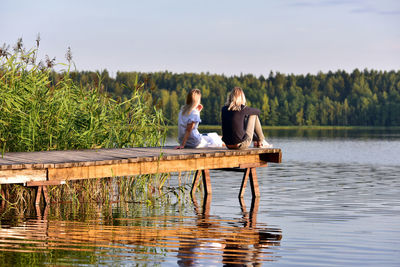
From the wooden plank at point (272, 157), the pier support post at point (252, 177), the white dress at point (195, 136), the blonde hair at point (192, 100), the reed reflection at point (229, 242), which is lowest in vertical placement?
the reed reflection at point (229, 242)

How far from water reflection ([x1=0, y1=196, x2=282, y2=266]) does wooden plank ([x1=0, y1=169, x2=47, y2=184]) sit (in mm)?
643

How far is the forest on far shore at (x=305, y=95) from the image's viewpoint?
447 ft

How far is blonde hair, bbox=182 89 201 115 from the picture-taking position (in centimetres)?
1270

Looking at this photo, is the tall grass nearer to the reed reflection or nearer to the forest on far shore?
the reed reflection

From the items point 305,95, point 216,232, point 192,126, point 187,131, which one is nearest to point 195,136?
point 187,131

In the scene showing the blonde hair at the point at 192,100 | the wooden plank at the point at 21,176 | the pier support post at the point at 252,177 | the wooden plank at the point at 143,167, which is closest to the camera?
the wooden plank at the point at 21,176

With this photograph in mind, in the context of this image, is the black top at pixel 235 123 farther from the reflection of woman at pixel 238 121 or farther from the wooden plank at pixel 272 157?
the wooden plank at pixel 272 157

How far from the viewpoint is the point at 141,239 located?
9.13m

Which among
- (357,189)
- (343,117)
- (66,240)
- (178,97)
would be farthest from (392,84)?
(66,240)

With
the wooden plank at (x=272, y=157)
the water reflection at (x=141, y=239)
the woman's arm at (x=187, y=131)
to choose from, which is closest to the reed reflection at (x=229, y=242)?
the water reflection at (x=141, y=239)

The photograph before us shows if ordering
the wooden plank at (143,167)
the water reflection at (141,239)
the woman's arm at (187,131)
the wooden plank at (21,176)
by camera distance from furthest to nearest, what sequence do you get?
the woman's arm at (187,131) < the wooden plank at (143,167) < the wooden plank at (21,176) < the water reflection at (141,239)

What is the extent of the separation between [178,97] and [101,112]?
11583 cm

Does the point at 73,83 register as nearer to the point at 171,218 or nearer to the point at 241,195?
the point at 171,218

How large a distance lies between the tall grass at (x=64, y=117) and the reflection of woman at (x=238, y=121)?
4.34ft
